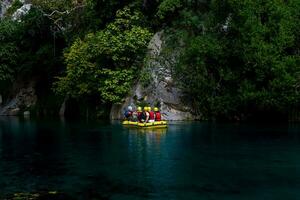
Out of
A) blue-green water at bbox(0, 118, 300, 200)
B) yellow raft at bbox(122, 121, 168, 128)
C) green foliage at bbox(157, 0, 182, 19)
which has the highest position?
green foliage at bbox(157, 0, 182, 19)

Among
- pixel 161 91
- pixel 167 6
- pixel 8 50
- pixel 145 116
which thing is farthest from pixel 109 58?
pixel 8 50

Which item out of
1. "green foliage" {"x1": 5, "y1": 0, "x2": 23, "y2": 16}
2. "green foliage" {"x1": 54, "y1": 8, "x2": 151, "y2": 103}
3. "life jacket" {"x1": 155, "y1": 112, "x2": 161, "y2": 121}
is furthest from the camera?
"green foliage" {"x1": 5, "y1": 0, "x2": 23, "y2": 16}

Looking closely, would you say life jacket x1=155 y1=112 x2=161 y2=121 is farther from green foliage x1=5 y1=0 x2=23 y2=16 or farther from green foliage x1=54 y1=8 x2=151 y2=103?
green foliage x1=5 y1=0 x2=23 y2=16

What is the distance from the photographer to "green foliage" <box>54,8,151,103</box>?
54188 mm

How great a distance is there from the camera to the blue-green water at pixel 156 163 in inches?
790

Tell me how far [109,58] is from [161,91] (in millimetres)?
6951

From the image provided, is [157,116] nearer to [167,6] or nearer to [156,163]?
[167,6]

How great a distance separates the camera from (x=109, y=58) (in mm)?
56094

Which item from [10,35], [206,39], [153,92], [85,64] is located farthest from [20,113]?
[206,39]

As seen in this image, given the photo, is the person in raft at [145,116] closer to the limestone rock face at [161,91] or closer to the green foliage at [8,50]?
the limestone rock face at [161,91]

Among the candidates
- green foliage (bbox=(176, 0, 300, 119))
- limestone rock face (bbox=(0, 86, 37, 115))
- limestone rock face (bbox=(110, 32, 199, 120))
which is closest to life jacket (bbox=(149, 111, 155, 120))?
green foliage (bbox=(176, 0, 300, 119))

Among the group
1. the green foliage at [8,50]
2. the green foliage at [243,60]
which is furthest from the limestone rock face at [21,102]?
the green foliage at [243,60]

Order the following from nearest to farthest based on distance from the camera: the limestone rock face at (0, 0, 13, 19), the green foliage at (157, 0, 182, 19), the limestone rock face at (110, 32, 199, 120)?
the limestone rock face at (110, 32, 199, 120), the green foliage at (157, 0, 182, 19), the limestone rock face at (0, 0, 13, 19)

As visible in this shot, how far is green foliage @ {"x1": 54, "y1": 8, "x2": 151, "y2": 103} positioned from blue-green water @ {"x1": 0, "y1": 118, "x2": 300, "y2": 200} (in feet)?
46.0
